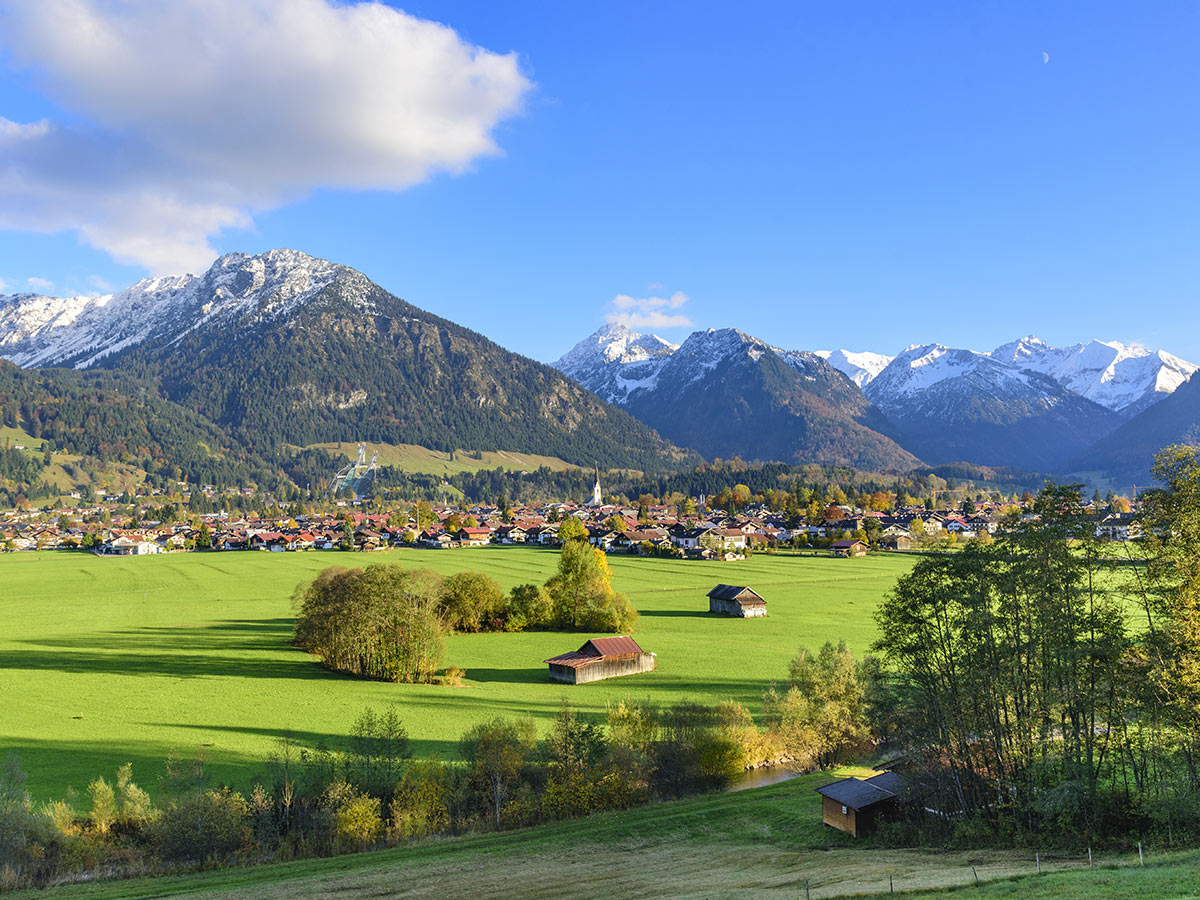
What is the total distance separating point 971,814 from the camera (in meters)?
29.8

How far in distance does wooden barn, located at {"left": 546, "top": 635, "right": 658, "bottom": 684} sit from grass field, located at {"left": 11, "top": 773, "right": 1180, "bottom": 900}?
2276 centimetres

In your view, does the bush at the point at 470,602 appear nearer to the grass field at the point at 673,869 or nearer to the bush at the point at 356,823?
the bush at the point at 356,823

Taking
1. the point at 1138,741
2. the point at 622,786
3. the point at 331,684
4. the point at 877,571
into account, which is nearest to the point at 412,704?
the point at 331,684

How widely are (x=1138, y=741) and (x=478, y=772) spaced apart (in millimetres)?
26594


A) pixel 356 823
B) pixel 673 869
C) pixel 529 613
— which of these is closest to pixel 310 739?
pixel 356 823

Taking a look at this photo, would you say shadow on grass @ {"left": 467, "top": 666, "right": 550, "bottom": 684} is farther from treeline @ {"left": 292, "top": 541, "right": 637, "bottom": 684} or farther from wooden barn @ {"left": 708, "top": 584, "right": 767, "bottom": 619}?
wooden barn @ {"left": 708, "top": 584, "right": 767, "bottom": 619}

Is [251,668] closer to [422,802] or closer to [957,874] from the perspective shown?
[422,802]

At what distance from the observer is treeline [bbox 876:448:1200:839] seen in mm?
24828

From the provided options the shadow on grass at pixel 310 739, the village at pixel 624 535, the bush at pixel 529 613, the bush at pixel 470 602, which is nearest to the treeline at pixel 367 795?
the shadow on grass at pixel 310 739

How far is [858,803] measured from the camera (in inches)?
1188

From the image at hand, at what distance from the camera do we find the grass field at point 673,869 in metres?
20.5

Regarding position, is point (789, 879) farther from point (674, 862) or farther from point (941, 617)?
point (941, 617)

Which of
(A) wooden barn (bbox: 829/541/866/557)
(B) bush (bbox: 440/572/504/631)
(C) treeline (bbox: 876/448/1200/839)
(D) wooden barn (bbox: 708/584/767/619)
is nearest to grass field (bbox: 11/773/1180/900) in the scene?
(C) treeline (bbox: 876/448/1200/839)

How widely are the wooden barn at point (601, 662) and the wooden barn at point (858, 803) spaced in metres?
26.6
